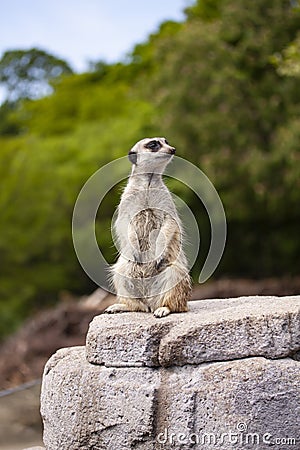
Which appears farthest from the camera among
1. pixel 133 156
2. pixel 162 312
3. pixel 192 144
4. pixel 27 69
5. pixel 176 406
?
pixel 27 69

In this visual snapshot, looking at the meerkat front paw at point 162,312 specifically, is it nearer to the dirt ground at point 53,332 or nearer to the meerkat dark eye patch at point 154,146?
the meerkat dark eye patch at point 154,146

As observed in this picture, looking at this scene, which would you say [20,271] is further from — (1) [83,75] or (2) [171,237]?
(2) [171,237]

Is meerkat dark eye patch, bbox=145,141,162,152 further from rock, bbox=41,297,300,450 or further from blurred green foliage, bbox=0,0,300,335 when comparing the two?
blurred green foliage, bbox=0,0,300,335

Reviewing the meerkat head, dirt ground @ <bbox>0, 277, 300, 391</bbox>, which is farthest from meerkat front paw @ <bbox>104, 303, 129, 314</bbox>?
dirt ground @ <bbox>0, 277, 300, 391</bbox>

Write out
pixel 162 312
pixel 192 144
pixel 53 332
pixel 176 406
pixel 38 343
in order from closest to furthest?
pixel 176 406
pixel 162 312
pixel 38 343
pixel 53 332
pixel 192 144

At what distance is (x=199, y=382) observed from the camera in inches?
155

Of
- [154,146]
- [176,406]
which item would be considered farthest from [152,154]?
[176,406]

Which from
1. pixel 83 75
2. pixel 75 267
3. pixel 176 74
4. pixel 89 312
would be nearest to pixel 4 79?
pixel 83 75

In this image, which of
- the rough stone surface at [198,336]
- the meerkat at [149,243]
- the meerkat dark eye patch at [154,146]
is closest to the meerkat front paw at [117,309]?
the meerkat at [149,243]

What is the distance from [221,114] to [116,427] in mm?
10931

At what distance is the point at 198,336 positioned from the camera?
3.99m

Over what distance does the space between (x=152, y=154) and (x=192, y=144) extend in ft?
34.8

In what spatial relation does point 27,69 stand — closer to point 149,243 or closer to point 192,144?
point 192,144

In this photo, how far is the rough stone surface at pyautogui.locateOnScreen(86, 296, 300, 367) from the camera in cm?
390
